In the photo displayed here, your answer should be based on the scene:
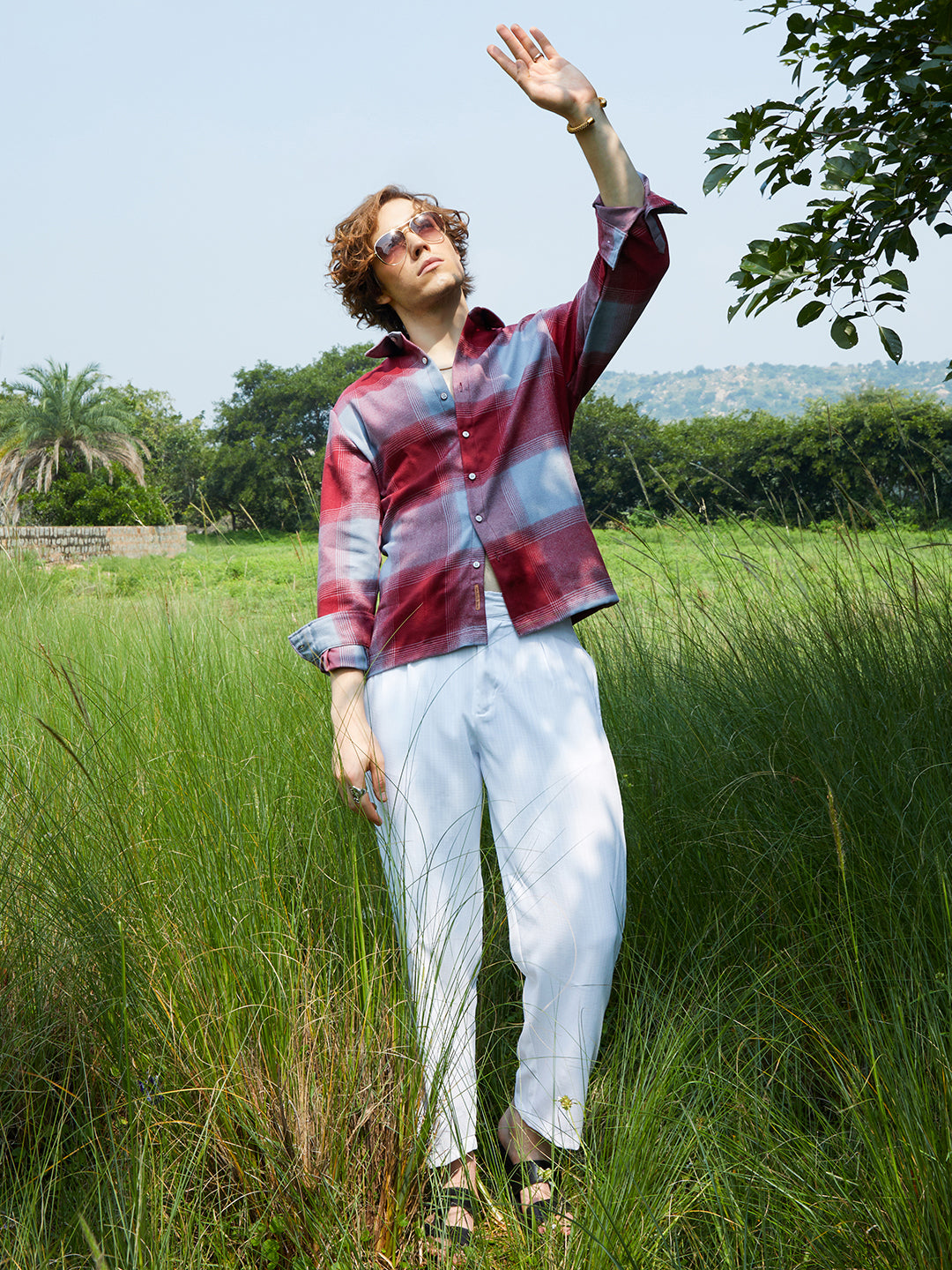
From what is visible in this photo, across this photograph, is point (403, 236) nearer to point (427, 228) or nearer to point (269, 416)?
point (427, 228)

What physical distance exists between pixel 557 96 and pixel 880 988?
5.61 feet

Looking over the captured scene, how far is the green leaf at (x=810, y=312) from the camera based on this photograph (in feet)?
7.41

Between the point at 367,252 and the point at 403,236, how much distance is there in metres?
0.10

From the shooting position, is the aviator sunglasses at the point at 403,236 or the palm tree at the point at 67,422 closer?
the aviator sunglasses at the point at 403,236

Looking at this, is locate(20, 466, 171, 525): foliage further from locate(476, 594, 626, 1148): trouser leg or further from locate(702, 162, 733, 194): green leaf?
locate(476, 594, 626, 1148): trouser leg

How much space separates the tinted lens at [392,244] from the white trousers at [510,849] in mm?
711

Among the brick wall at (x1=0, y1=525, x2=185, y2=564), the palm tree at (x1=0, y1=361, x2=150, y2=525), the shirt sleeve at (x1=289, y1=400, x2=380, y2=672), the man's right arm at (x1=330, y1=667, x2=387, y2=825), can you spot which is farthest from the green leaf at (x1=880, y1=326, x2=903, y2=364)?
the palm tree at (x1=0, y1=361, x2=150, y2=525)

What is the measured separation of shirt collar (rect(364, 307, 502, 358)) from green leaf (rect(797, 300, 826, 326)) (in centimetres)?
92

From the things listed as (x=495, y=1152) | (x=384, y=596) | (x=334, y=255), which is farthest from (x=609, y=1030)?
(x=334, y=255)

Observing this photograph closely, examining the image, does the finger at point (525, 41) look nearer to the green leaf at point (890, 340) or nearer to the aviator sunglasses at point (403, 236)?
the aviator sunglasses at point (403, 236)

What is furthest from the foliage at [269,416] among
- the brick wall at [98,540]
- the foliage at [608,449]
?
the foliage at [608,449]

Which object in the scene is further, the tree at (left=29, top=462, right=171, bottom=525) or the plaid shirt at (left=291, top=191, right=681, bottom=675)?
the tree at (left=29, top=462, right=171, bottom=525)

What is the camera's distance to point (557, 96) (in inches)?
59.4

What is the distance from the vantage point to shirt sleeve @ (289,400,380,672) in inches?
66.6
